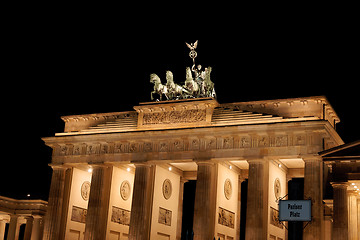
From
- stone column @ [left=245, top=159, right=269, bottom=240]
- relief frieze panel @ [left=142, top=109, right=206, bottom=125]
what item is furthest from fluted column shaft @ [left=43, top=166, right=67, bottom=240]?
stone column @ [left=245, top=159, right=269, bottom=240]

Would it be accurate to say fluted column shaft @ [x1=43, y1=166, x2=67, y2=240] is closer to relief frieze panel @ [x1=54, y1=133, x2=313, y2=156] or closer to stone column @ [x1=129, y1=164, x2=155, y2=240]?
relief frieze panel @ [x1=54, y1=133, x2=313, y2=156]

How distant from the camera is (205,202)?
38.6m

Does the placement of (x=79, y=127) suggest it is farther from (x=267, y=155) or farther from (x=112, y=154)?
(x=267, y=155)

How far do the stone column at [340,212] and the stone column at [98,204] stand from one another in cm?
1887

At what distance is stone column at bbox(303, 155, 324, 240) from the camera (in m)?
34.9

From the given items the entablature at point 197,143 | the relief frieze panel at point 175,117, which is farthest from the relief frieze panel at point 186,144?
the relief frieze panel at point 175,117

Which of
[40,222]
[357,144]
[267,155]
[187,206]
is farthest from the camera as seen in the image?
[187,206]

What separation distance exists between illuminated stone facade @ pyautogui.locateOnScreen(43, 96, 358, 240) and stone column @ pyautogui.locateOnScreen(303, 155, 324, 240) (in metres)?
0.06

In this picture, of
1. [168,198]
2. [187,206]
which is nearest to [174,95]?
[168,198]

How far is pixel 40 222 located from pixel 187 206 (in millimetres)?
15371

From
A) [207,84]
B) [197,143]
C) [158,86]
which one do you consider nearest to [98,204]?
[197,143]

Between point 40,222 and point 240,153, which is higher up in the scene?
point 240,153

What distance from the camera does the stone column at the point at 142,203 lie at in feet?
131

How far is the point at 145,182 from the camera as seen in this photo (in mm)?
40906
